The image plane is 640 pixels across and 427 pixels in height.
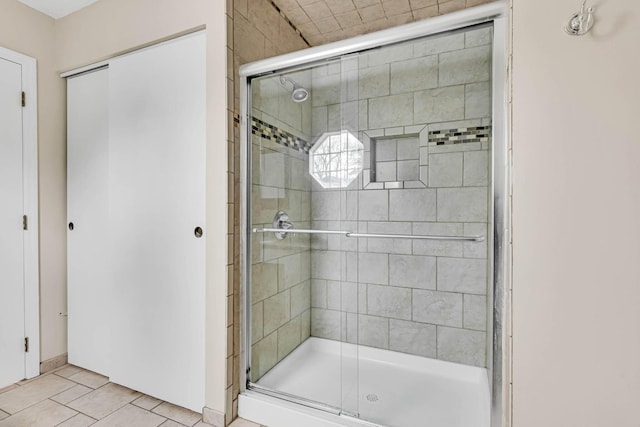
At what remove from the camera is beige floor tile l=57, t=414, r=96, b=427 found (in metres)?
1.56

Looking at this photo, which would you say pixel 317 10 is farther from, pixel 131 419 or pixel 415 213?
pixel 131 419

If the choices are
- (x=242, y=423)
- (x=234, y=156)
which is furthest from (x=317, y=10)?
(x=242, y=423)

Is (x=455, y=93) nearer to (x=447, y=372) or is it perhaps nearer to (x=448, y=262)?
(x=448, y=262)

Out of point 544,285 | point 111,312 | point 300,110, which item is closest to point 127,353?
point 111,312

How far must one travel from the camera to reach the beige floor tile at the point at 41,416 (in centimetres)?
157

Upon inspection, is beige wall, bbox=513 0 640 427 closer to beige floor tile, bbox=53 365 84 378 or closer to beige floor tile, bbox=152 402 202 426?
beige floor tile, bbox=152 402 202 426

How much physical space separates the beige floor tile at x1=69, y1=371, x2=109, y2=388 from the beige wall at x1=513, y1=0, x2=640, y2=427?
7.35 feet

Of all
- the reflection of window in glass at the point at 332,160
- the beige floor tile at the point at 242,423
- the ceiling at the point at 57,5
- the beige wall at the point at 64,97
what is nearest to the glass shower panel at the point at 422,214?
the reflection of window in glass at the point at 332,160

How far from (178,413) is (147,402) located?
234 mm

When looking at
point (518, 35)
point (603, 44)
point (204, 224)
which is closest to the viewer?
point (603, 44)

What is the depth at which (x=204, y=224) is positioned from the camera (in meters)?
1.62

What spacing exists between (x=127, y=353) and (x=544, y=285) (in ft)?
6.96

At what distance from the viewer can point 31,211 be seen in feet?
6.56

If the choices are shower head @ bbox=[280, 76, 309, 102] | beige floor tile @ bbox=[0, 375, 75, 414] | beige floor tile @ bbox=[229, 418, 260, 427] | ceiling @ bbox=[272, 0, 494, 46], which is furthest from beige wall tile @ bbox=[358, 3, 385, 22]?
beige floor tile @ bbox=[0, 375, 75, 414]
